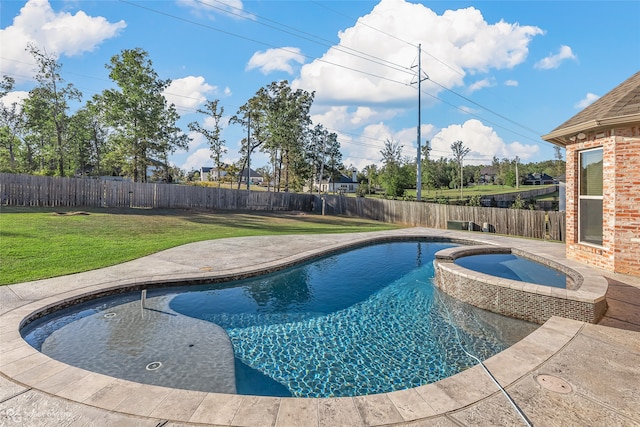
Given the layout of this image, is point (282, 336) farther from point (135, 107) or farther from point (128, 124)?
point (135, 107)

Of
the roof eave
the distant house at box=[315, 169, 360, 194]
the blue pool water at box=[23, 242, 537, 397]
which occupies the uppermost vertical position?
the distant house at box=[315, 169, 360, 194]

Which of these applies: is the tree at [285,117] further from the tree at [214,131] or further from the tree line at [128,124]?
the tree at [214,131]

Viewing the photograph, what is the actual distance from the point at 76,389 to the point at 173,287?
4034 mm

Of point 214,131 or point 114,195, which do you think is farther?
point 214,131

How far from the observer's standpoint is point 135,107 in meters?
22.5

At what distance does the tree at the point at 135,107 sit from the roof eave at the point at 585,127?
78.5 ft

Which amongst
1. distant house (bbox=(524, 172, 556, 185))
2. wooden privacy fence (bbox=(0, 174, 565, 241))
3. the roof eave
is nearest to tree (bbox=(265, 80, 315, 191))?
wooden privacy fence (bbox=(0, 174, 565, 241))

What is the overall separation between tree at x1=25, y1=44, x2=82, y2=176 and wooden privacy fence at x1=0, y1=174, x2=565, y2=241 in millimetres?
9604

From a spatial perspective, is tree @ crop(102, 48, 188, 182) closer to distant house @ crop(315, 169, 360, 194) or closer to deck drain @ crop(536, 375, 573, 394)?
deck drain @ crop(536, 375, 573, 394)

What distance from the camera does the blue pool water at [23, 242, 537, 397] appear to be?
4.00 m

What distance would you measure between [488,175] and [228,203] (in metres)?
80.6

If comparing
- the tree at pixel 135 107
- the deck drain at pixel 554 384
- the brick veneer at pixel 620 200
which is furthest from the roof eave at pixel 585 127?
the tree at pixel 135 107

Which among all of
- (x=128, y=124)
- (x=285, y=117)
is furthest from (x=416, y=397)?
(x=285, y=117)

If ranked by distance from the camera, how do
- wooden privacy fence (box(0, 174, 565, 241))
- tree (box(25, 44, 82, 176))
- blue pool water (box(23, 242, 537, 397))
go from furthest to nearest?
1. tree (box(25, 44, 82, 176))
2. wooden privacy fence (box(0, 174, 565, 241))
3. blue pool water (box(23, 242, 537, 397))
